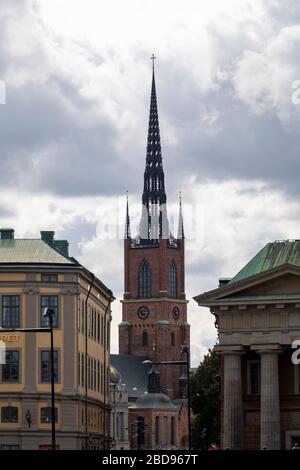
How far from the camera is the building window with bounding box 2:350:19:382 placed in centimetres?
11279

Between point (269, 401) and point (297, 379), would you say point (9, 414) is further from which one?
point (269, 401)

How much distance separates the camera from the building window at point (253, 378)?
83312mm

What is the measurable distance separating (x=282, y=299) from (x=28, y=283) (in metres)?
36.7

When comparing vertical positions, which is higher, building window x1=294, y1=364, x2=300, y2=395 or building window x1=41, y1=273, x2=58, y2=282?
building window x1=41, y1=273, x2=58, y2=282

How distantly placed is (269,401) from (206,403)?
65.8 meters

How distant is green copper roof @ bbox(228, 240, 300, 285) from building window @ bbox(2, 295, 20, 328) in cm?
A: 3015

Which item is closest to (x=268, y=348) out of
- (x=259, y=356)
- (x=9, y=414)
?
(x=259, y=356)

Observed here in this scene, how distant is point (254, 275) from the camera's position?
265 feet

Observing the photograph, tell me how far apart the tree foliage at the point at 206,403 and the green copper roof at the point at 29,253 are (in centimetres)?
2827

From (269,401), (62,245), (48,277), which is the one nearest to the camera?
(269,401)

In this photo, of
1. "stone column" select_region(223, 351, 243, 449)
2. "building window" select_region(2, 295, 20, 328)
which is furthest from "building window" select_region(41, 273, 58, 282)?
"stone column" select_region(223, 351, 243, 449)

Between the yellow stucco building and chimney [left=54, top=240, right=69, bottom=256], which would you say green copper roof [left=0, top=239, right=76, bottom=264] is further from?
chimney [left=54, top=240, right=69, bottom=256]

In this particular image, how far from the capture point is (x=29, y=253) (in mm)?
116812

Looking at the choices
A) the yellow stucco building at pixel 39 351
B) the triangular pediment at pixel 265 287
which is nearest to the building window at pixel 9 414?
the yellow stucco building at pixel 39 351
